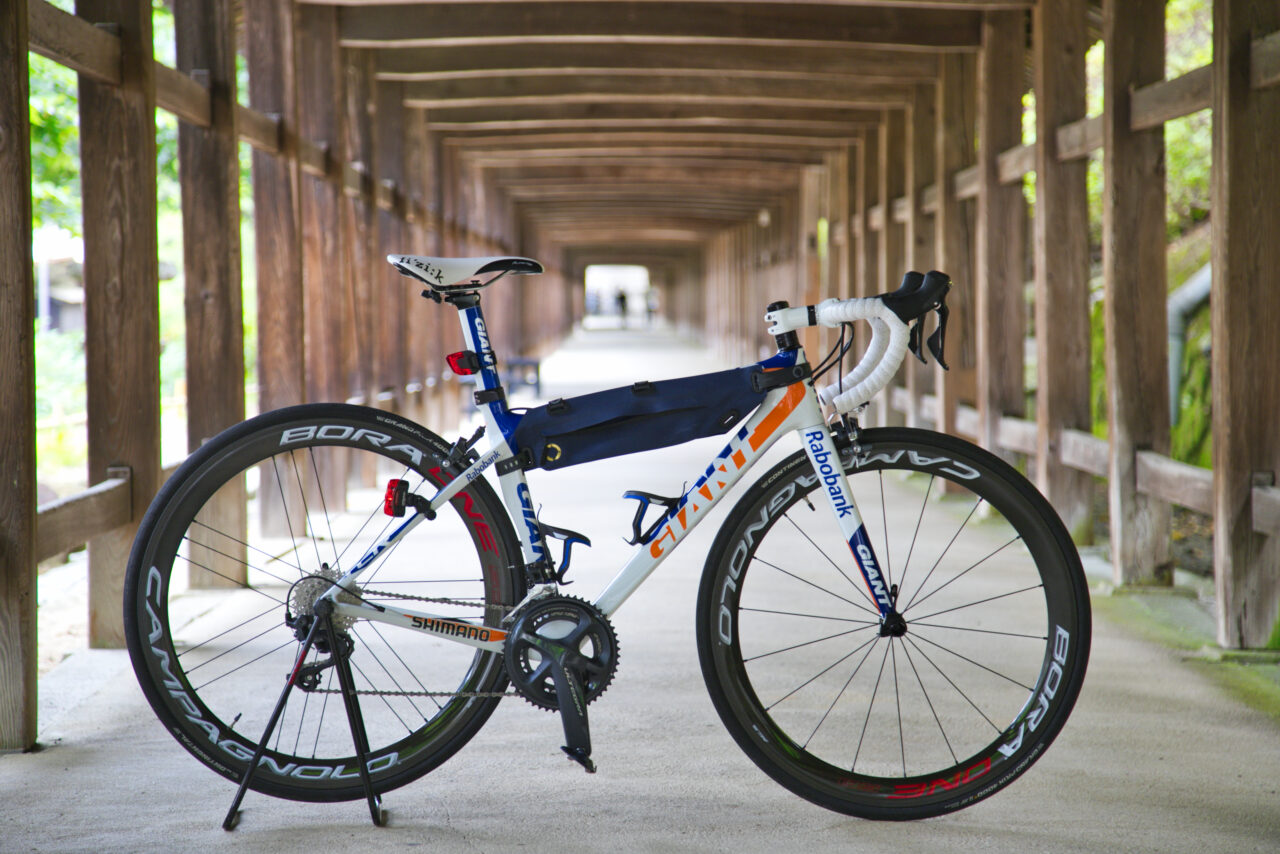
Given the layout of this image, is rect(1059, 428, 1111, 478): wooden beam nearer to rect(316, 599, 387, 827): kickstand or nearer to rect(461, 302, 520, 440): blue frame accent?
rect(461, 302, 520, 440): blue frame accent

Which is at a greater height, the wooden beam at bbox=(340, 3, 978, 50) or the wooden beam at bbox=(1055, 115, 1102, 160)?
the wooden beam at bbox=(340, 3, 978, 50)

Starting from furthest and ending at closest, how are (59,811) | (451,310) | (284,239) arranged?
(451,310)
(284,239)
(59,811)

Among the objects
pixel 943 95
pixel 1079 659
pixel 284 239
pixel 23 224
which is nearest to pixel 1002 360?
pixel 943 95

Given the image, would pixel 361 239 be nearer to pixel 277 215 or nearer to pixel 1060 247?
pixel 277 215

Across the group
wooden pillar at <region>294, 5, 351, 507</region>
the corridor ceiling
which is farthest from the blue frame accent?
wooden pillar at <region>294, 5, 351, 507</region>

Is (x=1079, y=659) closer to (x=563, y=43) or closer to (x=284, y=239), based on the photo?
(x=284, y=239)

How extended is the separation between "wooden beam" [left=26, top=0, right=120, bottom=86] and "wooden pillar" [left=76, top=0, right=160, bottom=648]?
0.08 meters

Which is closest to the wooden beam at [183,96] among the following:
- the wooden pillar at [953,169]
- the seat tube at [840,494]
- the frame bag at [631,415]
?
the frame bag at [631,415]

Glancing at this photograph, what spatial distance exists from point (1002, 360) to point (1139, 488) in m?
2.18

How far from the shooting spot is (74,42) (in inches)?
143

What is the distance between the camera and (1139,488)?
506 centimetres

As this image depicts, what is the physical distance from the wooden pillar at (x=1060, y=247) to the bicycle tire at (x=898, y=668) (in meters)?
1.32

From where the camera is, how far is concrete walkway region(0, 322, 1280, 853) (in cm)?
263

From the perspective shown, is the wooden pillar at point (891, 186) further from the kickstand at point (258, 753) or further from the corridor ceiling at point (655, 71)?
the kickstand at point (258, 753)
